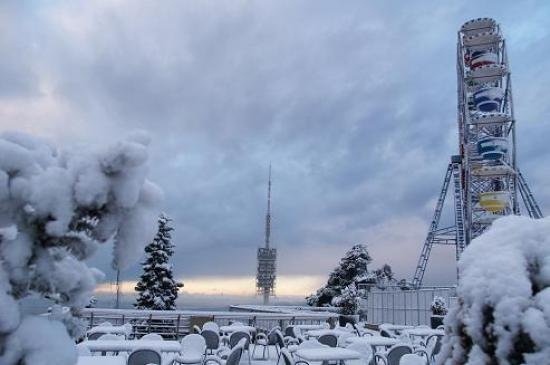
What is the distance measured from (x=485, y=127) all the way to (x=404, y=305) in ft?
57.3

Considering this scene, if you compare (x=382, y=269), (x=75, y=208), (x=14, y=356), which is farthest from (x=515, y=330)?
(x=382, y=269)

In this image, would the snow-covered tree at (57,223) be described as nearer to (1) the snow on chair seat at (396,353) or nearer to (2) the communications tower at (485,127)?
(1) the snow on chair seat at (396,353)

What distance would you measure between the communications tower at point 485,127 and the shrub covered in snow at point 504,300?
31789mm

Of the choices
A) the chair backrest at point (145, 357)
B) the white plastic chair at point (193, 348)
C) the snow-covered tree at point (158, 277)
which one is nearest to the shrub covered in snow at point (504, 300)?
the chair backrest at point (145, 357)

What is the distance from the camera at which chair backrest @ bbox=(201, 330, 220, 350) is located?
933 cm

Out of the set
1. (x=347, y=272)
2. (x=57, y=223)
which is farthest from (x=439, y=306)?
(x=57, y=223)

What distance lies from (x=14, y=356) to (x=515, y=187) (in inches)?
1389

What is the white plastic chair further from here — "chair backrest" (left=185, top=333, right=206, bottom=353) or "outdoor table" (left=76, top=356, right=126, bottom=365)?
"outdoor table" (left=76, top=356, right=126, bottom=365)

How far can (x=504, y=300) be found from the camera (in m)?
2.11

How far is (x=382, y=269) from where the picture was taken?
3294 cm

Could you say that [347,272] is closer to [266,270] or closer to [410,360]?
[266,270]

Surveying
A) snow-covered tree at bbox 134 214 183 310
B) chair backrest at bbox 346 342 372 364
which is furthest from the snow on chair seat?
snow-covered tree at bbox 134 214 183 310

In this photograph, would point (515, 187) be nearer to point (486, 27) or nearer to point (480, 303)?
point (486, 27)

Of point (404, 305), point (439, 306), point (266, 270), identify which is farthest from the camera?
point (266, 270)
